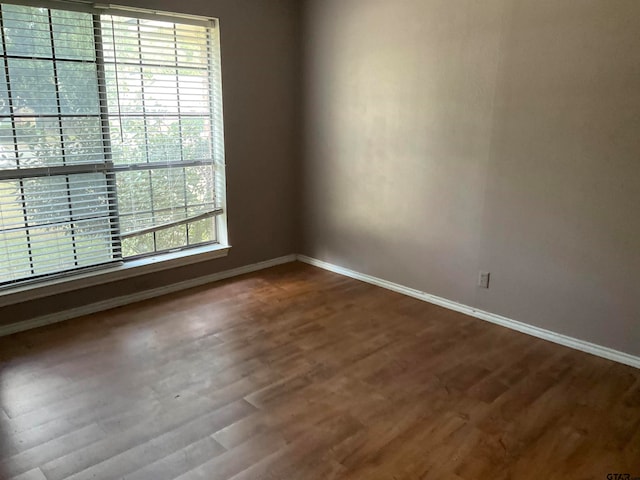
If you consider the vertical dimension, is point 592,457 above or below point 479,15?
below

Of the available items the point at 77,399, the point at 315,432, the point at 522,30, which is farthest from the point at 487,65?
the point at 77,399

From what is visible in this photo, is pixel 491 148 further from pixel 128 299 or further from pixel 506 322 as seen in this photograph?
pixel 128 299

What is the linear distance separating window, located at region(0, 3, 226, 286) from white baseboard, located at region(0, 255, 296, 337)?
0.29 meters

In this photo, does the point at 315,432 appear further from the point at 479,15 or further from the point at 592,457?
the point at 479,15

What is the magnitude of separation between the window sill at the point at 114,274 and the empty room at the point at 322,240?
0.07 feet

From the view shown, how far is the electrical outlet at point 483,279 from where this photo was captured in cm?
344

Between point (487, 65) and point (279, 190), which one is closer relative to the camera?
point (487, 65)

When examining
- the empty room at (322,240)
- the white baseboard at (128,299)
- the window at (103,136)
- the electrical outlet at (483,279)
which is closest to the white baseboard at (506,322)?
the empty room at (322,240)

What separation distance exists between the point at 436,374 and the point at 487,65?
199cm

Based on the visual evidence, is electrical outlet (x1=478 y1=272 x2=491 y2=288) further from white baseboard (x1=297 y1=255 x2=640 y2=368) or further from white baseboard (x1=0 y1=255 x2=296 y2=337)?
white baseboard (x1=0 y1=255 x2=296 y2=337)

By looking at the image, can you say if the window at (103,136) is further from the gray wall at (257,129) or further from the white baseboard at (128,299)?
the white baseboard at (128,299)

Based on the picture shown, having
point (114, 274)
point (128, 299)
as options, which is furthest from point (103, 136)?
point (128, 299)

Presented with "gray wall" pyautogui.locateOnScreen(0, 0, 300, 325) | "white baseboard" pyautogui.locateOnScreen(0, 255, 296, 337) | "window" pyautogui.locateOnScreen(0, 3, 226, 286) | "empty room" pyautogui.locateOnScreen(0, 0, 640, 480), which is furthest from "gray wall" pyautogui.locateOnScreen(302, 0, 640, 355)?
"window" pyautogui.locateOnScreen(0, 3, 226, 286)

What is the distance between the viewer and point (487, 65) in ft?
10.5
